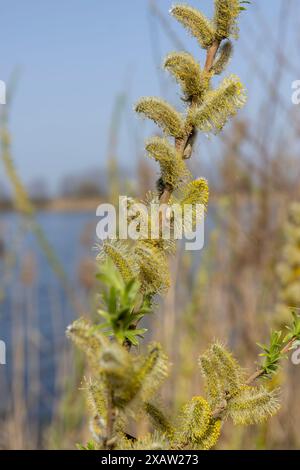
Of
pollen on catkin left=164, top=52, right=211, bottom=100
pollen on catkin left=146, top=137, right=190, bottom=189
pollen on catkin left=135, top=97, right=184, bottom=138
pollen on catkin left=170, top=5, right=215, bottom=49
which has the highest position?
pollen on catkin left=170, top=5, right=215, bottom=49

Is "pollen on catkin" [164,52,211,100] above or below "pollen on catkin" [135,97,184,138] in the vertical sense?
above

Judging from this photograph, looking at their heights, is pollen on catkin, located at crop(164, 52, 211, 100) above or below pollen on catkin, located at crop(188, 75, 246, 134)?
above

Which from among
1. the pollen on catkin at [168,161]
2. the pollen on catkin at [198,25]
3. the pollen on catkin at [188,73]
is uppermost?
the pollen on catkin at [198,25]

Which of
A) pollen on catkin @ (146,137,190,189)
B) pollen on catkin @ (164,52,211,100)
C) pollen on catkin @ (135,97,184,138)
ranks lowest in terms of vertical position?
pollen on catkin @ (146,137,190,189)

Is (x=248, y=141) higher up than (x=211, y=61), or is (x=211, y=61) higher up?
(x=248, y=141)

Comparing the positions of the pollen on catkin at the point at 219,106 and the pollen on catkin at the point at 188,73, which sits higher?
the pollen on catkin at the point at 188,73

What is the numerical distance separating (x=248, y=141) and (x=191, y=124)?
153 cm

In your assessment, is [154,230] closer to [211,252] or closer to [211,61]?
[211,61]

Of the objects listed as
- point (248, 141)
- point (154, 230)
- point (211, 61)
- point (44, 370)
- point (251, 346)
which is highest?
point (248, 141)

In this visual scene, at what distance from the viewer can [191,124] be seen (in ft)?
1.18
